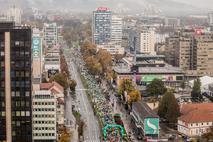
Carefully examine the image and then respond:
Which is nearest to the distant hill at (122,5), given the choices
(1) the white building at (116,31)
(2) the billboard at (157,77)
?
(1) the white building at (116,31)

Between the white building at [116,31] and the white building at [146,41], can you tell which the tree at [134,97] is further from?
the white building at [116,31]

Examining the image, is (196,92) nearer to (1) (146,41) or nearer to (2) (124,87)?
(2) (124,87)

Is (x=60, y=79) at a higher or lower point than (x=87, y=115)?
higher

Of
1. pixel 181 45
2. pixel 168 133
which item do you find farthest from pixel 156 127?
pixel 181 45

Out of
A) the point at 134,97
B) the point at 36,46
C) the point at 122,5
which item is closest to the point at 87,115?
the point at 134,97

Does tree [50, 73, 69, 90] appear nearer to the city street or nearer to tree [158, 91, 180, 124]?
the city street

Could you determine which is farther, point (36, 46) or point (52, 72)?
point (52, 72)

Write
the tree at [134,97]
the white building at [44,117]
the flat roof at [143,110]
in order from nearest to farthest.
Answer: the white building at [44,117], the flat roof at [143,110], the tree at [134,97]
